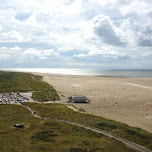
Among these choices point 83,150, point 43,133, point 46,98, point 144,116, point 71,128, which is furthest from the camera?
point 46,98

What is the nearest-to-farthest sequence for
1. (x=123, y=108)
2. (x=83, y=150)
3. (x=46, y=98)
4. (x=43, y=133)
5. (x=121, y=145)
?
1. (x=83, y=150)
2. (x=121, y=145)
3. (x=43, y=133)
4. (x=123, y=108)
5. (x=46, y=98)

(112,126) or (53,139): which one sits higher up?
(112,126)

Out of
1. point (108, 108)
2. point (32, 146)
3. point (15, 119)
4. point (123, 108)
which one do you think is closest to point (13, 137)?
point (32, 146)

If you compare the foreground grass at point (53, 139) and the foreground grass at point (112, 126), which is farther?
the foreground grass at point (112, 126)

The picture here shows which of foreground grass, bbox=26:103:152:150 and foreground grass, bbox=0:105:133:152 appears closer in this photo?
foreground grass, bbox=0:105:133:152

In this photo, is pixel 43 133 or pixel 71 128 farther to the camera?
pixel 71 128

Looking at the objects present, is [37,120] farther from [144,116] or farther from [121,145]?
[144,116]

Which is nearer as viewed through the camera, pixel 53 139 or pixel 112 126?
pixel 53 139
